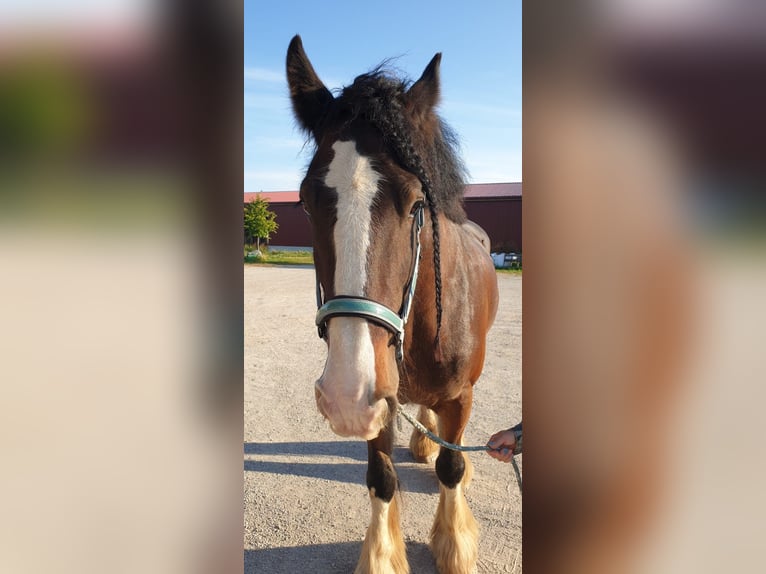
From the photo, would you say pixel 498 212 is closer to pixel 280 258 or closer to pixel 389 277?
pixel 280 258

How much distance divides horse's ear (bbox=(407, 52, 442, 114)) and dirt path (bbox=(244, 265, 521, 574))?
2.65 metres

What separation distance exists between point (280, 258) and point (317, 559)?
2455 cm

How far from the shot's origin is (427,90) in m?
2.21

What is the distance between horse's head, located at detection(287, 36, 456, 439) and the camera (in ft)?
5.17

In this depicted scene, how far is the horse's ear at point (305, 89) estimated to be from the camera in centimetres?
225

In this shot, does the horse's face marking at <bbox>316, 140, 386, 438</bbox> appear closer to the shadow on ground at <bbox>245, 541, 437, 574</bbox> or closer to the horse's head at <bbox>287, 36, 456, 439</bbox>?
the horse's head at <bbox>287, 36, 456, 439</bbox>
